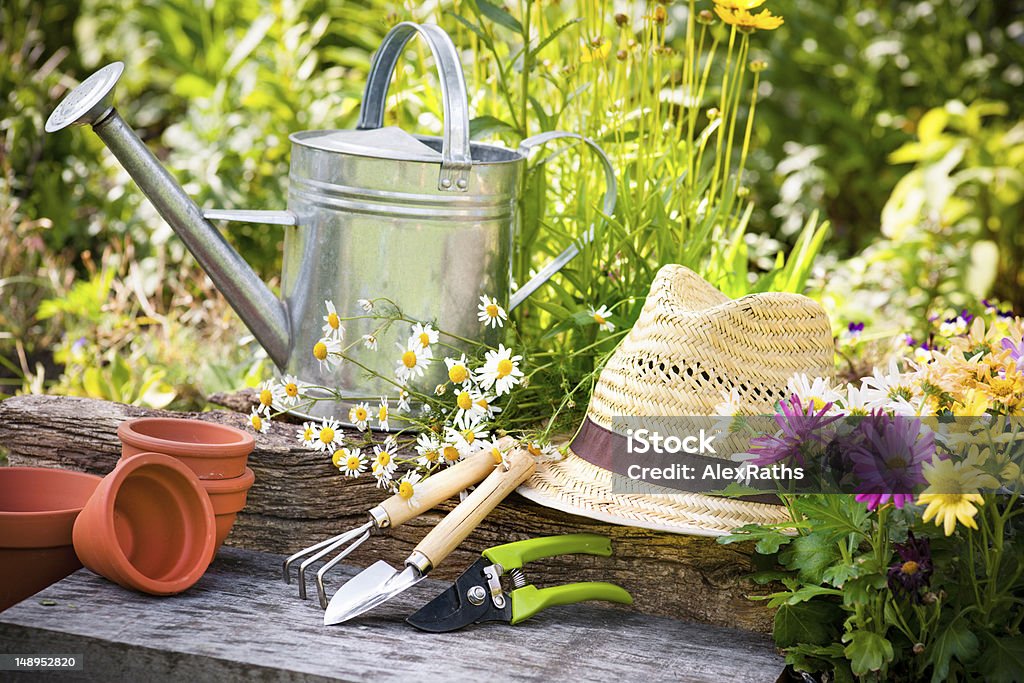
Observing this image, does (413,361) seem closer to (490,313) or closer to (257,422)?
(490,313)

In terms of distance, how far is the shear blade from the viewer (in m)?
1.43

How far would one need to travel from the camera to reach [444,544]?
1.42 m

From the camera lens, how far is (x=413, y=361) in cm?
155

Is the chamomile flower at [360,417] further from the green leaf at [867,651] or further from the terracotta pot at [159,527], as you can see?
the green leaf at [867,651]

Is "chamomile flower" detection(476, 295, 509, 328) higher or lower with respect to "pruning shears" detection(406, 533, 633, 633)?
higher

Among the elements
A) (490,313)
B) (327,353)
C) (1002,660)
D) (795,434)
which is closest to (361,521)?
(327,353)

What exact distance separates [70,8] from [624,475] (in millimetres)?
3679

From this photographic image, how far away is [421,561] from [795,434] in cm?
51

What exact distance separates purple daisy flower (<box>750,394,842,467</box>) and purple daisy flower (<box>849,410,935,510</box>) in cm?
5

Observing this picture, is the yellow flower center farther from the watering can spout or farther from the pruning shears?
the watering can spout

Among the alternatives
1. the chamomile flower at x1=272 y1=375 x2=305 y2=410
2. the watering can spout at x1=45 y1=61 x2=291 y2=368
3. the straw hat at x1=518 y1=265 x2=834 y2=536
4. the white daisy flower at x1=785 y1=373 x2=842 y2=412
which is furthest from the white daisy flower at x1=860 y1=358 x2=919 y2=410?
the watering can spout at x1=45 y1=61 x2=291 y2=368

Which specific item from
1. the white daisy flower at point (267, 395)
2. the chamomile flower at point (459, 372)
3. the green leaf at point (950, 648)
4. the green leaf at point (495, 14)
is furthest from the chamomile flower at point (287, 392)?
the green leaf at point (950, 648)

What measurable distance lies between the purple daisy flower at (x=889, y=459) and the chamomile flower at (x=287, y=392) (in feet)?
2.72

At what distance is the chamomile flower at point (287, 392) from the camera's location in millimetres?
1621
